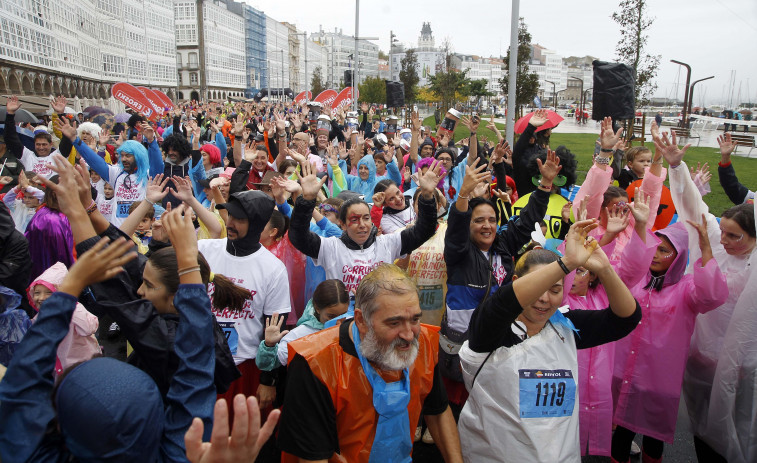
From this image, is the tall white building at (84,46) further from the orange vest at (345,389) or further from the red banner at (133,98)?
the orange vest at (345,389)

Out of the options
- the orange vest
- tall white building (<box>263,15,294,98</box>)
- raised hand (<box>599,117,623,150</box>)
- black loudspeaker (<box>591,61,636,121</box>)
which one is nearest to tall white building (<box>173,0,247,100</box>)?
tall white building (<box>263,15,294,98</box>)

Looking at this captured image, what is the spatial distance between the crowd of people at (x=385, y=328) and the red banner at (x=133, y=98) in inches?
350

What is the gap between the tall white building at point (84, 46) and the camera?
27.2m

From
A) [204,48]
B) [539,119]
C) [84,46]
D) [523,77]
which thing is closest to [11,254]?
[539,119]

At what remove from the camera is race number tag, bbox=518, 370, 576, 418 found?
2.34m

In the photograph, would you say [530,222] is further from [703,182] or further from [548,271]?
[703,182]

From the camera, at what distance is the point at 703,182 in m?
4.89

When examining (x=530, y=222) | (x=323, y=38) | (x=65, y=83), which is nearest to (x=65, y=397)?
(x=530, y=222)

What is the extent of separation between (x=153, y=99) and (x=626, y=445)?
14412 millimetres

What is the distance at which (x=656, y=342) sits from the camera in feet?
10.8

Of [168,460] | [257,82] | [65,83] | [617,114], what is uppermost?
[257,82]

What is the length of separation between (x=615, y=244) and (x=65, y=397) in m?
3.95

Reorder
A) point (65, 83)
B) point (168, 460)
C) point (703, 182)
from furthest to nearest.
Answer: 1. point (65, 83)
2. point (703, 182)
3. point (168, 460)

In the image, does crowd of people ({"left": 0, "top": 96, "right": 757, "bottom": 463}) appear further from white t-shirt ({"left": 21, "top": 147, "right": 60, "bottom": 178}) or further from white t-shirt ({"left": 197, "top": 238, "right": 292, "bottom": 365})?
white t-shirt ({"left": 21, "top": 147, "right": 60, "bottom": 178})
